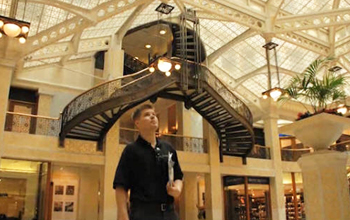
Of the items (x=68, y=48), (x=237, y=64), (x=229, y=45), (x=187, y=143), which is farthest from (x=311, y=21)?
(x=68, y=48)

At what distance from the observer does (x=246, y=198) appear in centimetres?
1691

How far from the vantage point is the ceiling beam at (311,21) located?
12.3m

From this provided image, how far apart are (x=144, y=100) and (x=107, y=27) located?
4.62 metres

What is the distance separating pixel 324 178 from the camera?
14.7 ft

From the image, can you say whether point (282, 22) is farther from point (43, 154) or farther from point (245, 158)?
point (43, 154)

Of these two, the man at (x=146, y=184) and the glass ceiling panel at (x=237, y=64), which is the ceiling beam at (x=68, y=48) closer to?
the glass ceiling panel at (x=237, y=64)

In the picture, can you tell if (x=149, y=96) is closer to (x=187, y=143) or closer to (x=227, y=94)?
(x=227, y=94)

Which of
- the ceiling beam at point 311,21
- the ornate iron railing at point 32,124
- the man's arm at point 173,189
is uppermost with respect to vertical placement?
the ceiling beam at point 311,21

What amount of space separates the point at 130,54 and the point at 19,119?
8518 mm

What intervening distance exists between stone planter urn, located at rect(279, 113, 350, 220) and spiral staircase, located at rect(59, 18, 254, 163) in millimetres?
8002

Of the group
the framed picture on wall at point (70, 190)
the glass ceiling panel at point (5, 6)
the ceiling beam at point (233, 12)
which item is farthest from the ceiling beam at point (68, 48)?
the framed picture on wall at point (70, 190)

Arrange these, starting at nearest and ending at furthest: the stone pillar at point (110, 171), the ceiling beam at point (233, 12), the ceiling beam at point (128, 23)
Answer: the ceiling beam at point (233, 12) → the stone pillar at point (110, 171) → the ceiling beam at point (128, 23)

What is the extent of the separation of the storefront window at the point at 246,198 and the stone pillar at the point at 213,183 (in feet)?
5.96

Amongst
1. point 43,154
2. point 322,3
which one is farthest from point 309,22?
point 43,154
